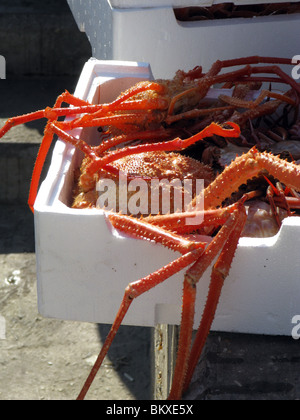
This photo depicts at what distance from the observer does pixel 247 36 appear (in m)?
2.37

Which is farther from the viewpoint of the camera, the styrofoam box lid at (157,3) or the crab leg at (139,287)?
the styrofoam box lid at (157,3)

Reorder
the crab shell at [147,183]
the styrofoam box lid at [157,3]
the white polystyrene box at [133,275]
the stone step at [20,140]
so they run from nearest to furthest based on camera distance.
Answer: the white polystyrene box at [133,275] → the crab shell at [147,183] → the styrofoam box lid at [157,3] → the stone step at [20,140]

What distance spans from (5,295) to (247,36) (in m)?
1.67

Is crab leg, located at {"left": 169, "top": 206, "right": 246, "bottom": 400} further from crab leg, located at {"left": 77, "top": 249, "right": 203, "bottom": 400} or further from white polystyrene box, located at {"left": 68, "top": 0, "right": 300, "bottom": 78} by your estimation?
white polystyrene box, located at {"left": 68, "top": 0, "right": 300, "bottom": 78}

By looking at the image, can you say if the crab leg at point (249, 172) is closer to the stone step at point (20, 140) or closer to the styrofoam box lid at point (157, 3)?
the styrofoam box lid at point (157, 3)

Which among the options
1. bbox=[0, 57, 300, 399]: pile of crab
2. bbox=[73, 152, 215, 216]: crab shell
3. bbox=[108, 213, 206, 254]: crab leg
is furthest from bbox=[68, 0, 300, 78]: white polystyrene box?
bbox=[108, 213, 206, 254]: crab leg

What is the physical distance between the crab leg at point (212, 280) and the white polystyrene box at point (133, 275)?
0.19 ft

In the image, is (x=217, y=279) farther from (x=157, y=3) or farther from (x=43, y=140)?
(x=157, y=3)

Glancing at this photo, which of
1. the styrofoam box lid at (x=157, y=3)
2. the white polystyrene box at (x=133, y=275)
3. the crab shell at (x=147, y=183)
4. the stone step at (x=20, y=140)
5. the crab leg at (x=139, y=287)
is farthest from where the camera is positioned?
the stone step at (x=20, y=140)

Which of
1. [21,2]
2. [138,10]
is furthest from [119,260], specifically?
[21,2]

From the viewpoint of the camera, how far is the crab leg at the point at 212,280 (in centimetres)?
136

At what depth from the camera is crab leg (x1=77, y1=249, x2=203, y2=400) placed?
1348mm

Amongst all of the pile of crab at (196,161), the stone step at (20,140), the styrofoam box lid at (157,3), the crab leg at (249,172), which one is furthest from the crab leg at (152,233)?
the stone step at (20,140)
